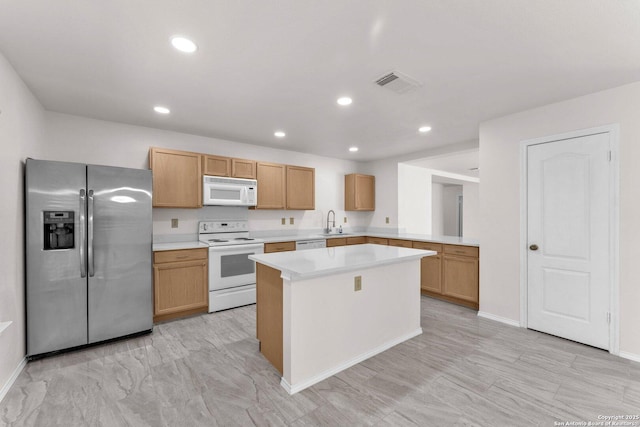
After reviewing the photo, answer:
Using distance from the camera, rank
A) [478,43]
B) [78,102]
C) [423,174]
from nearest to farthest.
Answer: [478,43], [78,102], [423,174]

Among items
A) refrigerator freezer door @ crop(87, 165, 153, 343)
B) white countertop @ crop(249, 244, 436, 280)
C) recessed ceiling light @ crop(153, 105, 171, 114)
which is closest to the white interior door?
white countertop @ crop(249, 244, 436, 280)

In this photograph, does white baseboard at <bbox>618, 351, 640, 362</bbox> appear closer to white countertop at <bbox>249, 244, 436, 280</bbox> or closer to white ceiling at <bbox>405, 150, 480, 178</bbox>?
white countertop at <bbox>249, 244, 436, 280</bbox>

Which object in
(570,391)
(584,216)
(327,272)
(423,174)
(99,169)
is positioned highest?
(423,174)

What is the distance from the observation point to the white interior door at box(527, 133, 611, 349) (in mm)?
2637

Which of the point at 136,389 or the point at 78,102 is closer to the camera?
the point at 136,389

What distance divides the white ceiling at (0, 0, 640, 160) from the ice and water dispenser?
1.17m

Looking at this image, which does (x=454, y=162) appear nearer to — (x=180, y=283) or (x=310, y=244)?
(x=310, y=244)

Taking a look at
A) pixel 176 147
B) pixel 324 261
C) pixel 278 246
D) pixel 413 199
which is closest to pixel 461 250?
pixel 413 199

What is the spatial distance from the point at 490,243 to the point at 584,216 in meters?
0.91

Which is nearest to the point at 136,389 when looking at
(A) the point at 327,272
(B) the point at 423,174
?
(A) the point at 327,272

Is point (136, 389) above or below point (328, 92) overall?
below

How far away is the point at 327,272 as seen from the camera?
205cm

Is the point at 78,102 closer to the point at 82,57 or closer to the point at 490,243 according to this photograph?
the point at 82,57

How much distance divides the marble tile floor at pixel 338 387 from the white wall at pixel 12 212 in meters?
0.30
